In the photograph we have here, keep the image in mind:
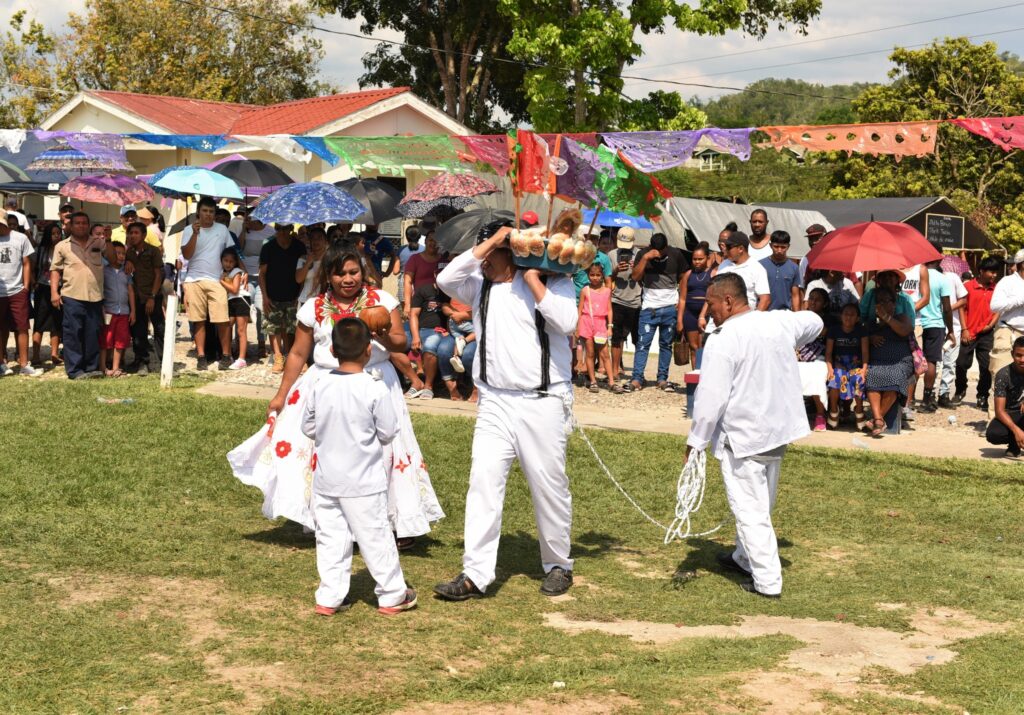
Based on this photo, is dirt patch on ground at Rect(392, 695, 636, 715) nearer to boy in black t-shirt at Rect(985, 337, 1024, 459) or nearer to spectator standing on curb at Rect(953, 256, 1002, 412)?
boy in black t-shirt at Rect(985, 337, 1024, 459)

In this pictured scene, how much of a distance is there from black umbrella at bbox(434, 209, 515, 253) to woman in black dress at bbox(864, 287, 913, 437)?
3789 millimetres

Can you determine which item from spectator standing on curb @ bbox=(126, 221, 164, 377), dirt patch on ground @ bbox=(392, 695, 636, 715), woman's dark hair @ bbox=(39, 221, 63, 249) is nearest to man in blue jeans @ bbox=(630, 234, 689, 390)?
spectator standing on curb @ bbox=(126, 221, 164, 377)

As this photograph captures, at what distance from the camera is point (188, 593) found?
21.0 feet

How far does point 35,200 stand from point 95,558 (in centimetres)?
3567

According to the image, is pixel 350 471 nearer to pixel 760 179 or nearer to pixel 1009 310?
pixel 1009 310

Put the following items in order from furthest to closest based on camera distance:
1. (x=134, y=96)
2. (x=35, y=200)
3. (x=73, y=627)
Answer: (x=35, y=200), (x=134, y=96), (x=73, y=627)

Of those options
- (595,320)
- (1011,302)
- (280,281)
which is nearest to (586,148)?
(1011,302)

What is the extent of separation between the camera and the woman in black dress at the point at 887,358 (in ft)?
37.9

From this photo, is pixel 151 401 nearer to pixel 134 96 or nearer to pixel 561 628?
pixel 561 628

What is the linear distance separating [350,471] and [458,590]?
0.90 metres

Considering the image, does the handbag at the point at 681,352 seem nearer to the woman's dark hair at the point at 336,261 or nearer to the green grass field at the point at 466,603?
the green grass field at the point at 466,603

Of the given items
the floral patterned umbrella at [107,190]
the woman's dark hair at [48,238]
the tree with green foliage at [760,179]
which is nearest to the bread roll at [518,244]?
the floral patterned umbrella at [107,190]

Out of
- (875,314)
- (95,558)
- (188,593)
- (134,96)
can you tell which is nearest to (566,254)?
(188,593)

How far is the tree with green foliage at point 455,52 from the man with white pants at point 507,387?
29.4 metres
